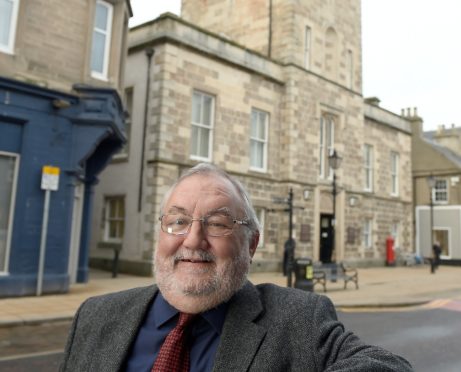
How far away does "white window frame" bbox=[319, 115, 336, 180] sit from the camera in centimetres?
2020

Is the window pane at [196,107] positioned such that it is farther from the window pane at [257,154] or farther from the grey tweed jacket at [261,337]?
the grey tweed jacket at [261,337]

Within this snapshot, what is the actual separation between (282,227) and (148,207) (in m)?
5.96

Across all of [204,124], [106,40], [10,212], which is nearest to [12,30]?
[106,40]

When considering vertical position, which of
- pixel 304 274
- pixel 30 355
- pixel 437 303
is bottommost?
pixel 30 355

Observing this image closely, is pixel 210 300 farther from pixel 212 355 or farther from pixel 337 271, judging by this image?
pixel 337 271

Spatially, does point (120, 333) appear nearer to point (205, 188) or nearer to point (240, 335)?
point (240, 335)

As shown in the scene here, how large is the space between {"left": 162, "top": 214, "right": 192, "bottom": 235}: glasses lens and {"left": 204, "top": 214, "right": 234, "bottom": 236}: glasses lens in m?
0.08

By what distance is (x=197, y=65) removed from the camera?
15.6 metres

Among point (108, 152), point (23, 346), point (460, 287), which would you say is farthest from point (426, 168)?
point (23, 346)

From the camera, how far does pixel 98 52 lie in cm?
1117

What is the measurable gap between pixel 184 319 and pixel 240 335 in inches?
9.5

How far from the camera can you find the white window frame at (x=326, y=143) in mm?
20203

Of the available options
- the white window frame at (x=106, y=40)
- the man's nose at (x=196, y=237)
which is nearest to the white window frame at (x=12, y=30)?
the white window frame at (x=106, y=40)

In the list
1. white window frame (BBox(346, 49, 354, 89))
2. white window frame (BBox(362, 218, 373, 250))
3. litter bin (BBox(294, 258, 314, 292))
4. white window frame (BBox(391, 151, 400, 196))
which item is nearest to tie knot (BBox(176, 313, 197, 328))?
litter bin (BBox(294, 258, 314, 292))
